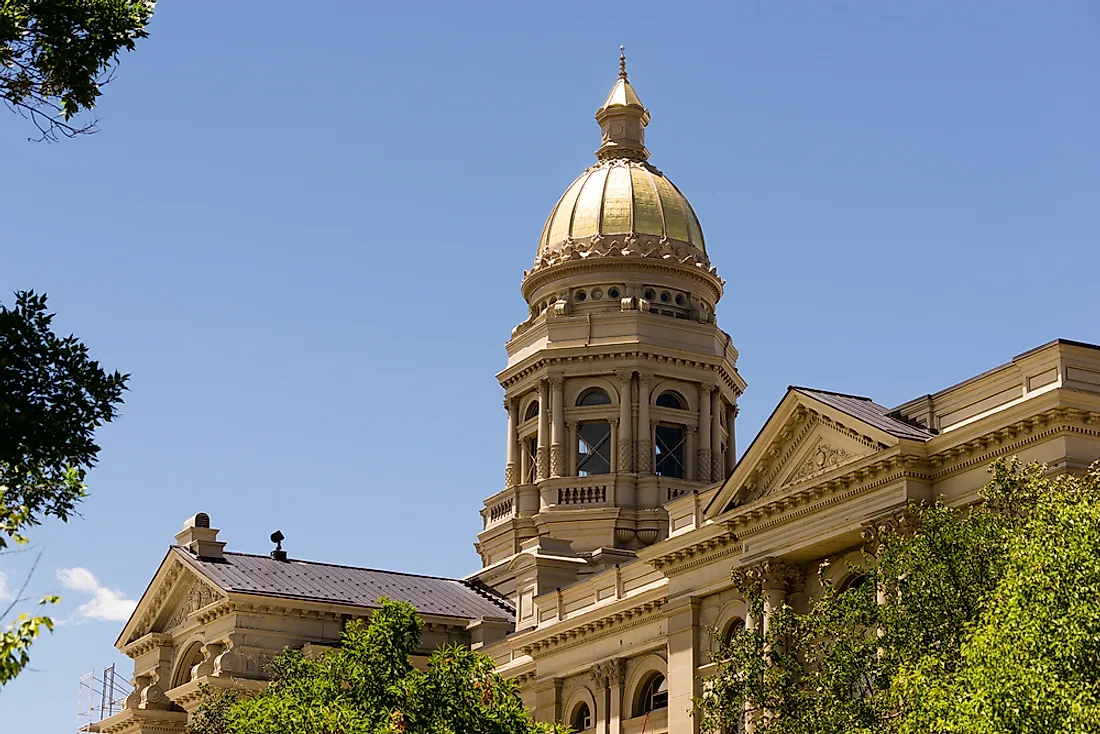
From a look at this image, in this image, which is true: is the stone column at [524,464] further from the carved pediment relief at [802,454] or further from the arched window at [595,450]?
the carved pediment relief at [802,454]

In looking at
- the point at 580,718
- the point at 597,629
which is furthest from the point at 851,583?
the point at 580,718

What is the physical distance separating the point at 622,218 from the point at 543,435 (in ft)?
34.7

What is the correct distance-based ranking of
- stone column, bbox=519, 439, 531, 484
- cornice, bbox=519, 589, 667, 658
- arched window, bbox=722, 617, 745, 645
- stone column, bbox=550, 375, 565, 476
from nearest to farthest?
arched window, bbox=722, 617, 745, 645
cornice, bbox=519, 589, 667, 658
stone column, bbox=550, 375, 565, 476
stone column, bbox=519, 439, 531, 484

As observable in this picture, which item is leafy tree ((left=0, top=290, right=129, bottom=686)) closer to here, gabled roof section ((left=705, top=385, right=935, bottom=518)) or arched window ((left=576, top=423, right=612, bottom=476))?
gabled roof section ((left=705, top=385, right=935, bottom=518))

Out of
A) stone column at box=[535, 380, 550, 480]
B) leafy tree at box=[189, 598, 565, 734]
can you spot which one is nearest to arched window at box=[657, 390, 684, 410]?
stone column at box=[535, 380, 550, 480]

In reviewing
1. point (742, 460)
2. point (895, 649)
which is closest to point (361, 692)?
point (742, 460)

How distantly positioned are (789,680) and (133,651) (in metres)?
47.3

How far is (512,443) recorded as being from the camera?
83000mm

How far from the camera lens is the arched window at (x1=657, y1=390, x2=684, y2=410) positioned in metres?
81.3

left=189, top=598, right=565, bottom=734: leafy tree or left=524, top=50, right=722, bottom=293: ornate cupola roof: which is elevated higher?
left=524, top=50, right=722, bottom=293: ornate cupola roof

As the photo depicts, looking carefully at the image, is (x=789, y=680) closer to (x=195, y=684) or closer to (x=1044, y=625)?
(x=1044, y=625)

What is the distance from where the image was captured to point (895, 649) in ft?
119

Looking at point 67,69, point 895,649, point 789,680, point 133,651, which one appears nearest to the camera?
point 67,69

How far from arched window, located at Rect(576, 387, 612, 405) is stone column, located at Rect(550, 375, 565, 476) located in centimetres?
92
